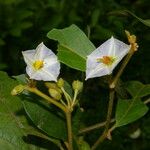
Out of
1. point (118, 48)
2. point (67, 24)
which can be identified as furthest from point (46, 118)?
point (67, 24)

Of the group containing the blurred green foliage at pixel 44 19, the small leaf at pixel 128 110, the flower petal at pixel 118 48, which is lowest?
the blurred green foliage at pixel 44 19

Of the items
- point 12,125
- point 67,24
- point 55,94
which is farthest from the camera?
point 67,24

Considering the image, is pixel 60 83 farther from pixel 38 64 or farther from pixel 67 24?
pixel 67 24

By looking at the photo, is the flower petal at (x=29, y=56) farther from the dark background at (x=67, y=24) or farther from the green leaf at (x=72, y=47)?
the dark background at (x=67, y=24)

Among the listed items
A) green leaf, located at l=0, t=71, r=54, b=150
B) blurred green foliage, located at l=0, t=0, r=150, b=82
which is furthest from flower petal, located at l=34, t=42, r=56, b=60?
blurred green foliage, located at l=0, t=0, r=150, b=82

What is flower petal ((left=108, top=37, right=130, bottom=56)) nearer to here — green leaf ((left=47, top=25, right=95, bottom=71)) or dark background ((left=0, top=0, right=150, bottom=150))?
green leaf ((left=47, top=25, right=95, bottom=71))

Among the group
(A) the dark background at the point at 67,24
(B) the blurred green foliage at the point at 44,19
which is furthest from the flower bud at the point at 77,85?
(B) the blurred green foliage at the point at 44,19
